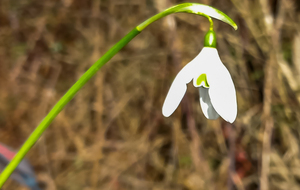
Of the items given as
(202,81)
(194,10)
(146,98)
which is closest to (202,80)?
(202,81)

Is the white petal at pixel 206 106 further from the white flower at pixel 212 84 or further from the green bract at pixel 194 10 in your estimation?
the green bract at pixel 194 10

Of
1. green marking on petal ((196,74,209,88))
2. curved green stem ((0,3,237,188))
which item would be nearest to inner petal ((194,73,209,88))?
green marking on petal ((196,74,209,88))

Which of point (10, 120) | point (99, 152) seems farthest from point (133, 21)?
point (10, 120)

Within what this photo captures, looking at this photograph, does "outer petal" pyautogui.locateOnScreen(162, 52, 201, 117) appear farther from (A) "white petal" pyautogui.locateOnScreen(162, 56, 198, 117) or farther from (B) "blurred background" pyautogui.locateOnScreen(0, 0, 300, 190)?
(B) "blurred background" pyautogui.locateOnScreen(0, 0, 300, 190)

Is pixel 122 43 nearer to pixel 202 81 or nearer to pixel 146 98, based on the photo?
pixel 202 81

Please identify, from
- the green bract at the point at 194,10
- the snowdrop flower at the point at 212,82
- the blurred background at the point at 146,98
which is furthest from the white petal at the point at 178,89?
the blurred background at the point at 146,98
